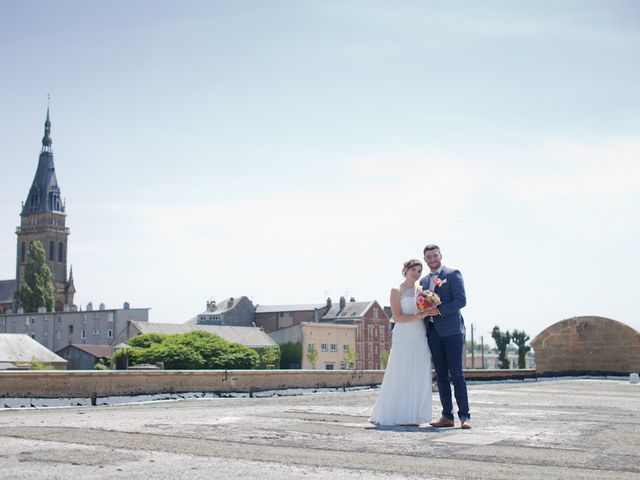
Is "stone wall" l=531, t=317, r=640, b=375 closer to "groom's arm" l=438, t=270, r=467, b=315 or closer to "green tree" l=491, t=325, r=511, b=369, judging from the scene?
"groom's arm" l=438, t=270, r=467, b=315

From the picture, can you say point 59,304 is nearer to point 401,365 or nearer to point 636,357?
point 636,357

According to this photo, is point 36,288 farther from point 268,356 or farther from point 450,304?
point 450,304

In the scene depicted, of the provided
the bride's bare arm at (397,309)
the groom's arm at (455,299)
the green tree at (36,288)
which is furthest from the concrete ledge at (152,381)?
the green tree at (36,288)

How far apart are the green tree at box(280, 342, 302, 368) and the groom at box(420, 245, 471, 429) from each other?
3412 inches

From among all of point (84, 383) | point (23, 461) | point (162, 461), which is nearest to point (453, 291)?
point (162, 461)

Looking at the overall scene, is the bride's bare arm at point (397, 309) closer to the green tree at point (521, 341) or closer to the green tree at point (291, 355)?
the green tree at point (521, 341)

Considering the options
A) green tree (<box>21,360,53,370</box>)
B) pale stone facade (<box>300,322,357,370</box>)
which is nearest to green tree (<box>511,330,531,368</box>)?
green tree (<box>21,360,53,370</box>)

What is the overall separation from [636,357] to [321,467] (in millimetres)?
26149

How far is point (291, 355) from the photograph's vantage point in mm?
95125

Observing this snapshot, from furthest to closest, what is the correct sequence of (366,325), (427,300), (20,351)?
(366,325) < (20,351) < (427,300)

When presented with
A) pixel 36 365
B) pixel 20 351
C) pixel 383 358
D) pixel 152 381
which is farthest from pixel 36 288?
pixel 152 381

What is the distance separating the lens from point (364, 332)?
106438 mm

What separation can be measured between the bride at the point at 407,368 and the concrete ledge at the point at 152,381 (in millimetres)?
6281

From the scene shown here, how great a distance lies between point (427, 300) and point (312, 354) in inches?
3360
